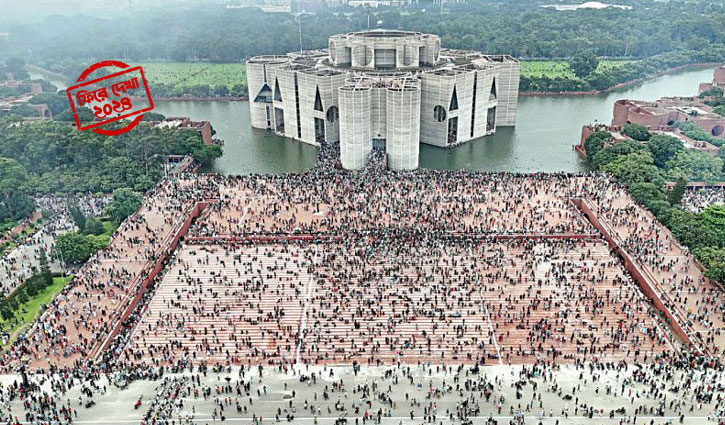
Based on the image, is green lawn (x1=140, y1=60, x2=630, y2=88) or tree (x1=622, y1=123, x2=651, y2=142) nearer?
tree (x1=622, y1=123, x2=651, y2=142)

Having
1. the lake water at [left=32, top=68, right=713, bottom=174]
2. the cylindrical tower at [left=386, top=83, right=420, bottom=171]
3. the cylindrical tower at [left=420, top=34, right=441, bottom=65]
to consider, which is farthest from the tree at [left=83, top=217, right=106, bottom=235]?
the cylindrical tower at [left=420, top=34, right=441, bottom=65]

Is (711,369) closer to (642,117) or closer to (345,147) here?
(345,147)

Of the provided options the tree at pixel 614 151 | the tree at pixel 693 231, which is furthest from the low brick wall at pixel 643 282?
the tree at pixel 614 151

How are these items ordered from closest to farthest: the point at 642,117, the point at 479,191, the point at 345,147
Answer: the point at 479,191
the point at 345,147
the point at 642,117

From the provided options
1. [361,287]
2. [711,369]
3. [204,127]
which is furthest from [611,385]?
[204,127]

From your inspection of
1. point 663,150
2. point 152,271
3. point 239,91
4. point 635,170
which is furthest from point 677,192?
point 239,91

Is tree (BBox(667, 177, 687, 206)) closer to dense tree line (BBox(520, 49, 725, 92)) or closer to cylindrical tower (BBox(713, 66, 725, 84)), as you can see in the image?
dense tree line (BBox(520, 49, 725, 92))
